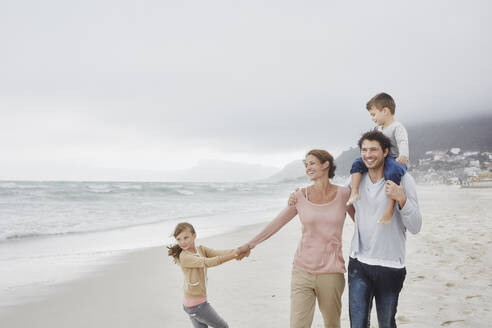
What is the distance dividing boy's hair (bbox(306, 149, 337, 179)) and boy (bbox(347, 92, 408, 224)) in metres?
0.22

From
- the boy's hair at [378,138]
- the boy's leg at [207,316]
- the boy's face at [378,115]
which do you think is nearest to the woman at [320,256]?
the boy's hair at [378,138]

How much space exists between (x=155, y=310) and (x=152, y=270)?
2.07 meters

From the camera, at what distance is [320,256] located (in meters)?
2.71

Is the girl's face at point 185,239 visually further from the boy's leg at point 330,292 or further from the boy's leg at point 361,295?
the boy's leg at point 361,295

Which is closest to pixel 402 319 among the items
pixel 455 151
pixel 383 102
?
pixel 383 102

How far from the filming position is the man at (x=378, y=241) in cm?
248

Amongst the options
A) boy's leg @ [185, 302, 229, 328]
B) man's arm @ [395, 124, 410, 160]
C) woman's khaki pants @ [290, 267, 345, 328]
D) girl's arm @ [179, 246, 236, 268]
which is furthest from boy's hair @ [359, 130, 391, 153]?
boy's leg @ [185, 302, 229, 328]

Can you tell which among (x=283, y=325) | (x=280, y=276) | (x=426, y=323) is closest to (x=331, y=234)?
(x=283, y=325)

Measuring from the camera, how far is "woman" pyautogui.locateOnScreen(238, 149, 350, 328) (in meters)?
2.69

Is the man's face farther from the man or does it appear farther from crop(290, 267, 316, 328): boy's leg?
crop(290, 267, 316, 328): boy's leg

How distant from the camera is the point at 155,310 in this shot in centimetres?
463

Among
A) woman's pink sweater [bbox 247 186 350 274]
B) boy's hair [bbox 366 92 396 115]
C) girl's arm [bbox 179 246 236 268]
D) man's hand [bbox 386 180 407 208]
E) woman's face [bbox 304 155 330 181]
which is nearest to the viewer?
man's hand [bbox 386 180 407 208]

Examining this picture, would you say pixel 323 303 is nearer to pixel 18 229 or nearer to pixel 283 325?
pixel 283 325

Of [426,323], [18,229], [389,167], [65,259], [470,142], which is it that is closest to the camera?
[389,167]
